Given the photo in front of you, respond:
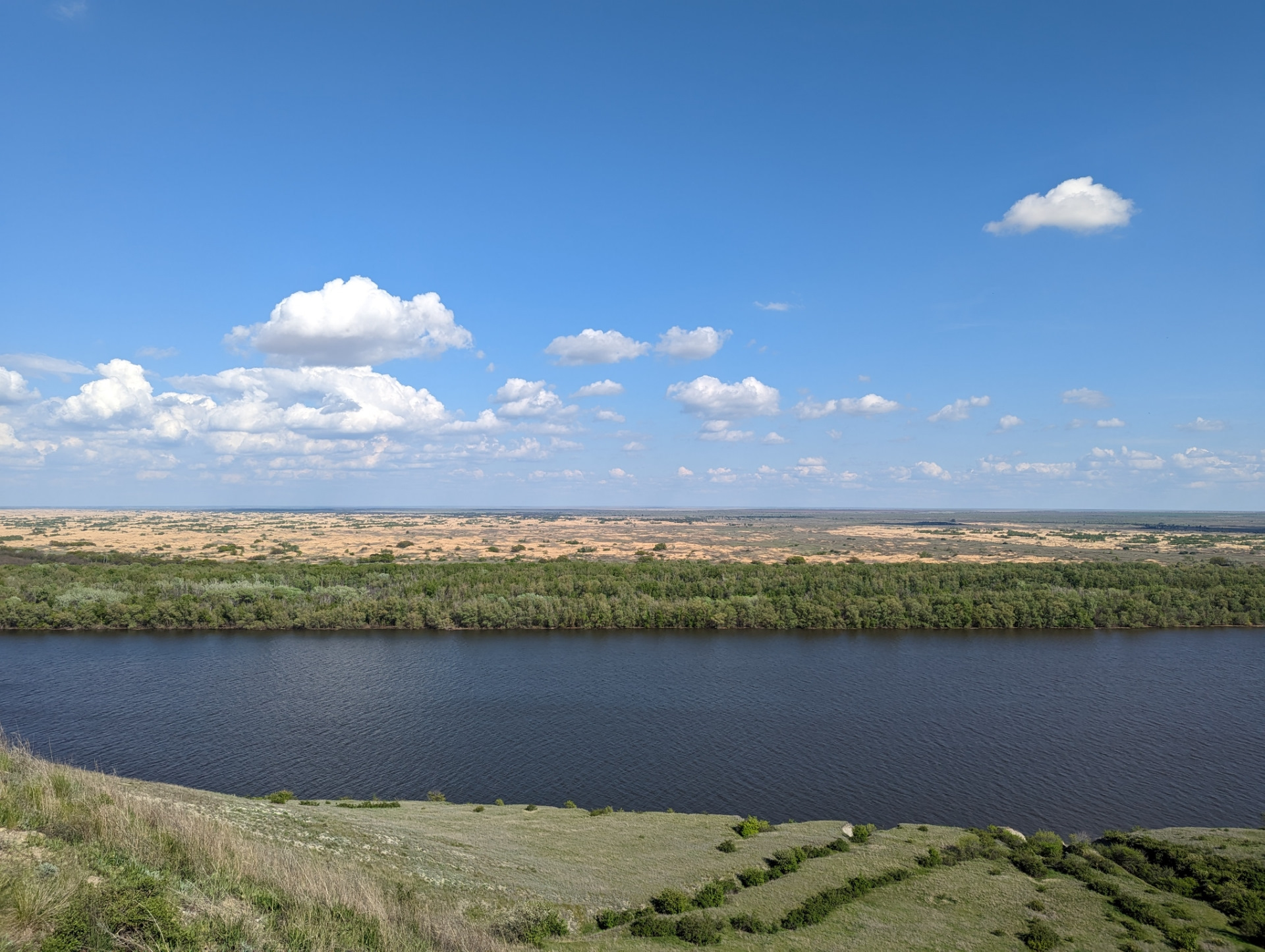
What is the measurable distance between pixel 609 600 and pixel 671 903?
67002 millimetres

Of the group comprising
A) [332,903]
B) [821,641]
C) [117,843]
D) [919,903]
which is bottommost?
[821,641]

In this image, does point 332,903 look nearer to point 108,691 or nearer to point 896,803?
point 896,803

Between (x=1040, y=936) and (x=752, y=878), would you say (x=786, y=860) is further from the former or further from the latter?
(x=1040, y=936)

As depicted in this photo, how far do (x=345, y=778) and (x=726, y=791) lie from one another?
21.1 m

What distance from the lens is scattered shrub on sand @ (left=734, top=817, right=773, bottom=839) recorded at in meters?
25.2

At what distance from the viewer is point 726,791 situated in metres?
33.8

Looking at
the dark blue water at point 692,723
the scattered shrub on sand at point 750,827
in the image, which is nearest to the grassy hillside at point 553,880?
the scattered shrub on sand at point 750,827

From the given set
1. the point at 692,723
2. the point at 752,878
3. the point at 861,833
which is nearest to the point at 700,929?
the point at 752,878

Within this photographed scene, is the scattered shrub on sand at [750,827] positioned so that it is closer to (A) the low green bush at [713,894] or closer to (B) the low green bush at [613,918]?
(A) the low green bush at [713,894]

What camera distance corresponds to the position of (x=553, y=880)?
19234 mm

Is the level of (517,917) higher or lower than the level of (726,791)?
higher

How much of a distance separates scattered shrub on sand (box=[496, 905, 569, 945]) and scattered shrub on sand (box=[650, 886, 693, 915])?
9.28 ft

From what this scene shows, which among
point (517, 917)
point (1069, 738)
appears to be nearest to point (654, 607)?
point (1069, 738)

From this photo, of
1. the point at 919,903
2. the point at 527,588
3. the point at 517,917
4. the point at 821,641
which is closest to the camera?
the point at 517,917
